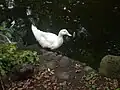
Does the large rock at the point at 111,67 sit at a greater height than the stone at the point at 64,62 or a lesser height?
greater

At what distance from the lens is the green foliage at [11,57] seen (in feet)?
13.9

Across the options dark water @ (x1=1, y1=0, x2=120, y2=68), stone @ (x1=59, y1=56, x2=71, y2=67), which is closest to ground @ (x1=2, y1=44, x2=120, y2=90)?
stone @ (x1=59, y1=56, x2=71, y2=67)

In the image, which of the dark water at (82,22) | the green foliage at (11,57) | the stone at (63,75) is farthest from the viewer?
the dark water at (82,22)

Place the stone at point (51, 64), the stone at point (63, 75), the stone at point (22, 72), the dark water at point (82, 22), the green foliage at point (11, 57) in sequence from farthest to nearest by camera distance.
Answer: the dark water at point (82, 22), the stone at point (51, 64), the stone at point (63, 75), the stone at point (22, 72), the green foliage at point (11, 57)

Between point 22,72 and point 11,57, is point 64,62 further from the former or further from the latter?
point 11,57

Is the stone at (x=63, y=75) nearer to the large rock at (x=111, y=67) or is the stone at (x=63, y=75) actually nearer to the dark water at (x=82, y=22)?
the large rock at (x=111, y=67)

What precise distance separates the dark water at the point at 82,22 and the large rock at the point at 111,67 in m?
1.24

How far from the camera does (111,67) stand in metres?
5.31

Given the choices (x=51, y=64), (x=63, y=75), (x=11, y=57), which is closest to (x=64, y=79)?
(x=63, y=75)

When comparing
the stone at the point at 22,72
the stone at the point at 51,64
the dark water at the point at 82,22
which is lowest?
the dark water at the point at 82,22

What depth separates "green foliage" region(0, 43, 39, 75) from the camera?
4.23 m

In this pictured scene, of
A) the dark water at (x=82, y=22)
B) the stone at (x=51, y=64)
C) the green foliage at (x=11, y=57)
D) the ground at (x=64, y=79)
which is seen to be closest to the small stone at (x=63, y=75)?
the ground at (x=64, y=79)

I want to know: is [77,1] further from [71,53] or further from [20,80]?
[20,80]

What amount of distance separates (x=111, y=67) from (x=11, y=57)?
1803mm
